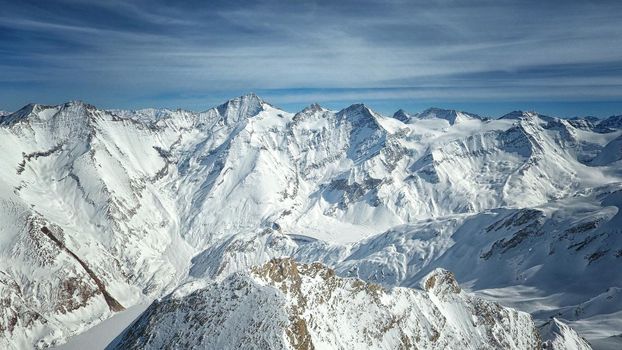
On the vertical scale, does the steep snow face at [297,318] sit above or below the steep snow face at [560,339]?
above

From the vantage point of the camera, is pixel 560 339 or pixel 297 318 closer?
pixel 297 318

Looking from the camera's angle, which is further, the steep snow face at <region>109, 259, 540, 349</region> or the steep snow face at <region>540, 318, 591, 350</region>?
the steep snow face at <region>540, 318, 591, 350</region>

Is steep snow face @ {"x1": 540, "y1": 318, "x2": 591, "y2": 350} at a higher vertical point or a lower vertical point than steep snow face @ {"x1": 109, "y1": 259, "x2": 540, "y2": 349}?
lower

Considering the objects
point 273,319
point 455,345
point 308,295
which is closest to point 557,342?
point 455,345

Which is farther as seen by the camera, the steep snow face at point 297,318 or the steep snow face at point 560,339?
the steep snow face at point 560,339

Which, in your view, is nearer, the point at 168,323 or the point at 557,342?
the point at 168,323

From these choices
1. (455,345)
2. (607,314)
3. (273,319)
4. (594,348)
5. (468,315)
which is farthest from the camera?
(607,314)

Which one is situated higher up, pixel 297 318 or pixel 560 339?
pixel 297 318

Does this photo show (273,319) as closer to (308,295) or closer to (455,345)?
(308,295)
